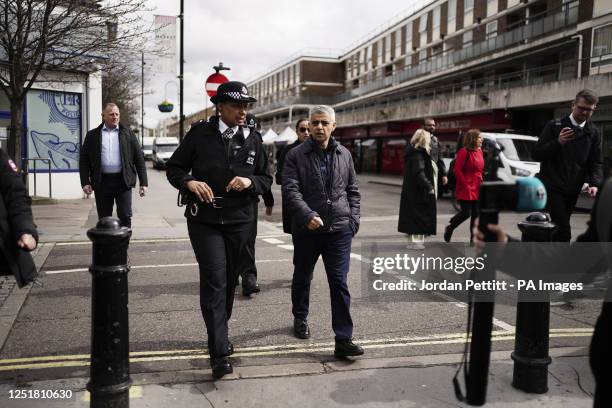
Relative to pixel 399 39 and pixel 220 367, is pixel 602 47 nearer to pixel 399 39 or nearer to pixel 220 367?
pixel 220 367

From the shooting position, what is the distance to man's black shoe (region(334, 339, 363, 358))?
3.85m

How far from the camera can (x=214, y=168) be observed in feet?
12.3

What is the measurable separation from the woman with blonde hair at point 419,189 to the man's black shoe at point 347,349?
388 centimetres

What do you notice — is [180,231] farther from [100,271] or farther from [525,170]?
[525,170]

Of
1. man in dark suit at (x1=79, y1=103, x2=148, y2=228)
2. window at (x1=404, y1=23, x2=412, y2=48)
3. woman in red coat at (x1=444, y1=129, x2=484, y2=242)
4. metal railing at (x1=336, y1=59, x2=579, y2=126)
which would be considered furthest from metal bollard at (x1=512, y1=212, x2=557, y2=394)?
window at (x1=404, y1=23, x2=412, y2=48)

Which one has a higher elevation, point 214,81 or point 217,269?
point 214,81

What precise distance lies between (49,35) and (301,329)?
7.60m

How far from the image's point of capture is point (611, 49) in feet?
76.6

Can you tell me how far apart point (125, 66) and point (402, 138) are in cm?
2804

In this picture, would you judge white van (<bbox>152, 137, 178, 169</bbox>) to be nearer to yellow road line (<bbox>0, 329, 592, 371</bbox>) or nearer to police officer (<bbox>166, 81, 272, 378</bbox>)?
yellow road line (<bbox>0, 329, 592, 371</bbox>)

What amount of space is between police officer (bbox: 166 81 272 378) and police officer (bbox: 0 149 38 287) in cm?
105

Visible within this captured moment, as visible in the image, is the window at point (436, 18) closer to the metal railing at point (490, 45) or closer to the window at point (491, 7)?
the metal railing at point (490, 45)

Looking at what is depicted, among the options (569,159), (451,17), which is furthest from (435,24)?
(569,159)

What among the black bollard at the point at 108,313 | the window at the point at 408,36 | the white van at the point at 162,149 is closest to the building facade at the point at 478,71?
the window at the point at 408,36
